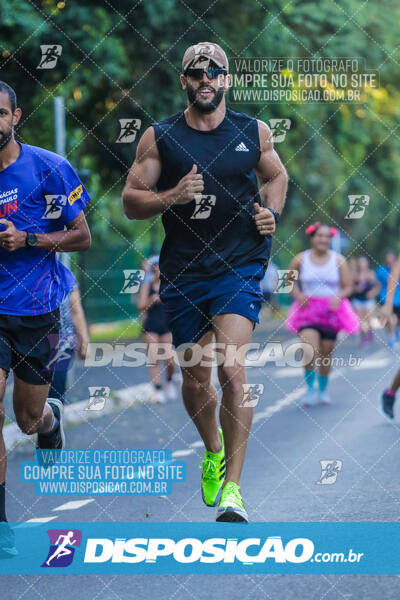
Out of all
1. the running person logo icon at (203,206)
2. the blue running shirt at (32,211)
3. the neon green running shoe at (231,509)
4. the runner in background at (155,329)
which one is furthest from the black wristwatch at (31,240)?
the runner in background at (155,329)

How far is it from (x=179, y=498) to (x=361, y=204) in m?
2.99

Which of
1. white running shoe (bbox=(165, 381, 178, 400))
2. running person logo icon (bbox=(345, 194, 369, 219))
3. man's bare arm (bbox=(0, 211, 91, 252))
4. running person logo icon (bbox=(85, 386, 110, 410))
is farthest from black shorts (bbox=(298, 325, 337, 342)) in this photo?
man's bare arm (bbox=(0, 211, 91, 252))

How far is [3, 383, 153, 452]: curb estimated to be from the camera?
1023 centimetres

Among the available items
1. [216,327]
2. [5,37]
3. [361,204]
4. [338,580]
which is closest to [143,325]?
[5,37]

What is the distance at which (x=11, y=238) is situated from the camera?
5617 millimetres

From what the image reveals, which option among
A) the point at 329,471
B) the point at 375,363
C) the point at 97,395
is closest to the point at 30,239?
the point at 329,471

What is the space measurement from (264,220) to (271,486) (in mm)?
2222

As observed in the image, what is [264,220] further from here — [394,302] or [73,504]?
[394,302]

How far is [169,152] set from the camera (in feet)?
19.5

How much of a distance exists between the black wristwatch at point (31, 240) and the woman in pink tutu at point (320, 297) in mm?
6745

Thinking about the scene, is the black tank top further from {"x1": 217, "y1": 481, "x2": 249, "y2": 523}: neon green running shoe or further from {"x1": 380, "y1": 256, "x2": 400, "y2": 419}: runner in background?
{"x1": 380, "y1": 256, "x2": 400, "y2": 419}: runner in background

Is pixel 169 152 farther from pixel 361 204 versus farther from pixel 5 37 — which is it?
pixel 5 37

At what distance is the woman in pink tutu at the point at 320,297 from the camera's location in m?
12.4

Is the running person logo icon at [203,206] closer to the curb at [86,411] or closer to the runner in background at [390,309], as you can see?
the curb at [86,411]
